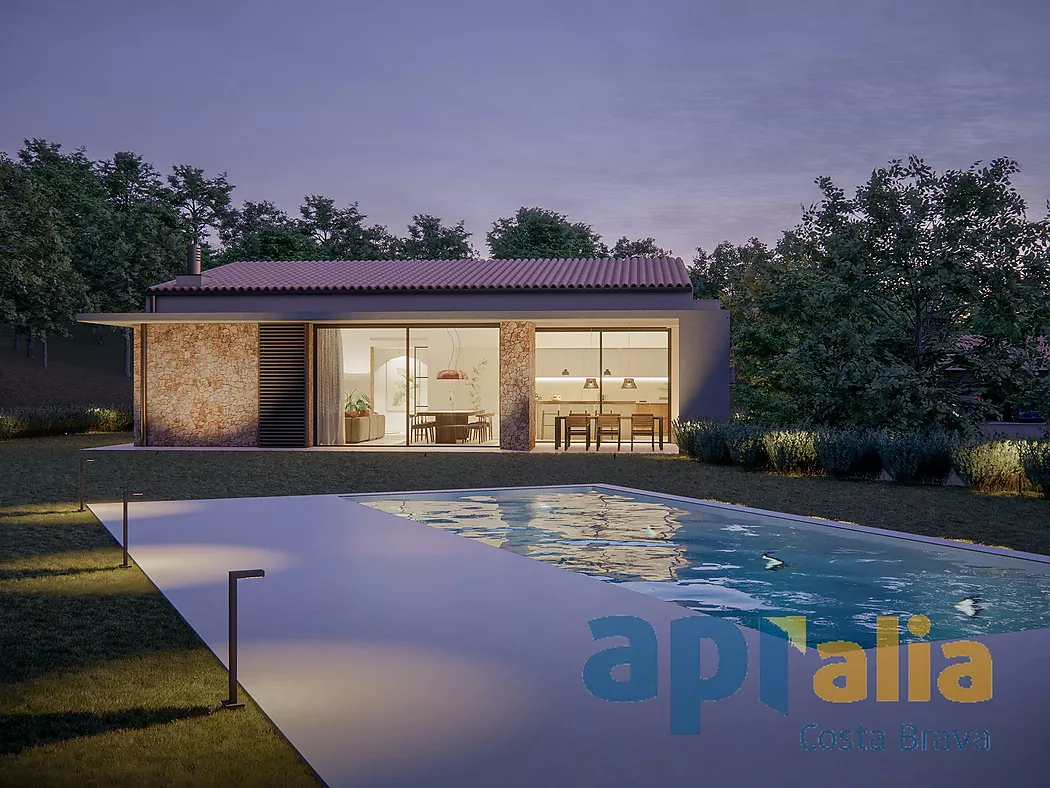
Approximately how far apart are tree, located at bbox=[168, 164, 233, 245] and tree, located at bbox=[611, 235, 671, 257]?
20.5 meters

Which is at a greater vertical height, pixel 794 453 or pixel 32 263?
pixel 32 263

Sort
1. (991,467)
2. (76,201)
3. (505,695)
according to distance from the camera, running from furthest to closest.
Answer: (76,201) < (991,467) < (505,695)

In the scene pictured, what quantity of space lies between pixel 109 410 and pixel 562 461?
601 inches

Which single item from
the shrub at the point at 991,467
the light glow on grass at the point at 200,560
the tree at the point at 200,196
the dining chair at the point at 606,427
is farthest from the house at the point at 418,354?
the tree at the point at 200,196

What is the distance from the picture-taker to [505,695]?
4.14 m

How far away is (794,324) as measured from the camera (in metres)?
20.3

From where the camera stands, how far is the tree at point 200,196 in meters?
52.3

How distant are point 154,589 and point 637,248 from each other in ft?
157

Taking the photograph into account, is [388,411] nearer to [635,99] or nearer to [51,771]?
[635,99]

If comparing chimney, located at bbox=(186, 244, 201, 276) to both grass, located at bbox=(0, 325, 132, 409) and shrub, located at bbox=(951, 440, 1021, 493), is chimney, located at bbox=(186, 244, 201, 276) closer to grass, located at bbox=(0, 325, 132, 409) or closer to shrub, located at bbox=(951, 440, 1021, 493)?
shrub, located at bbox=(951, 440, 1021, 493)

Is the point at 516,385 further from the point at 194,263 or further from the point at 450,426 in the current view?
the point at 194,263

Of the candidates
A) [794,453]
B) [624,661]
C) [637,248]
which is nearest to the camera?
[624,661]

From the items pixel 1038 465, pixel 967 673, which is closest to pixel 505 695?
pixel 967 673

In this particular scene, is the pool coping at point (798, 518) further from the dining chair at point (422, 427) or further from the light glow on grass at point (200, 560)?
the dining chair at point (422, 427)
